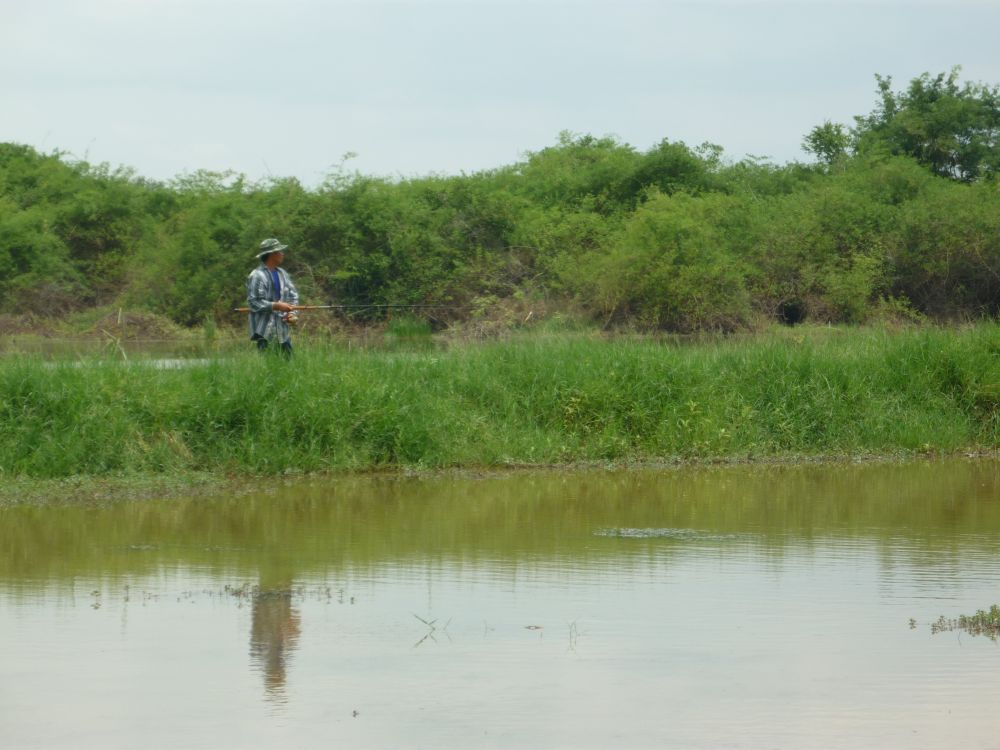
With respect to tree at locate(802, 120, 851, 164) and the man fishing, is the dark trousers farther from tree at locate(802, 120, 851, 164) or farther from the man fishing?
tree at locate(802, 120, 851, 164)

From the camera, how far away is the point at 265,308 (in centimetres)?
1367

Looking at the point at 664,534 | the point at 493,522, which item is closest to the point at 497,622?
the point at 664,534

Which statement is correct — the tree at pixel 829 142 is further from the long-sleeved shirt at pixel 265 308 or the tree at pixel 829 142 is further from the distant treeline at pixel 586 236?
the long-sleeved shirt at pixel 265 308

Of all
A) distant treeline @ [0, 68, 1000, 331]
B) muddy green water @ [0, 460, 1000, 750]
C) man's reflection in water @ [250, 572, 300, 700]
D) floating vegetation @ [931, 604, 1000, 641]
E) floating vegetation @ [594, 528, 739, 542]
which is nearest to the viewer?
muddy green water @ [0, 460, 1000, 750]

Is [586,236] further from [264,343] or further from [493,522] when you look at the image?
[493,522]

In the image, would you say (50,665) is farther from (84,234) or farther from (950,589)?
(84,234)

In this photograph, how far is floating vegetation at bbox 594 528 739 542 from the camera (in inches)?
372

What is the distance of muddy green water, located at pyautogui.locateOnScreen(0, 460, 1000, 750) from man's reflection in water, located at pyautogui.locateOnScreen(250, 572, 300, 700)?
2 cm

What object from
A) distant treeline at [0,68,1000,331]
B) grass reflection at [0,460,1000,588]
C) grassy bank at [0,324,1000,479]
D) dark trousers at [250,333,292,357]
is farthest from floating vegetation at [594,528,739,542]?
distant treeline at [0,68,1000,331]

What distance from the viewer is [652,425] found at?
1382cm

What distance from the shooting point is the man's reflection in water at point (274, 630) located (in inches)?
238

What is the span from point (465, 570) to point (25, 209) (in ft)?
108

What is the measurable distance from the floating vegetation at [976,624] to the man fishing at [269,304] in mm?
7956

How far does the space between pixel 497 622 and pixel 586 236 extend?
26.1 metres
